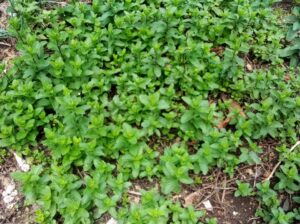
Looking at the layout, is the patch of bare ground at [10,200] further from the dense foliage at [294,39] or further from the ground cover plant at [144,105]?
the dense foliage at [294,39]

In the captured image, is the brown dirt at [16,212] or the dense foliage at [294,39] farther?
the dense foliage at [294,39]

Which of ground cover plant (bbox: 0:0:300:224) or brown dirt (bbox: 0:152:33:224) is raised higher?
ground cover plant (bbox: 0:0:300:224)

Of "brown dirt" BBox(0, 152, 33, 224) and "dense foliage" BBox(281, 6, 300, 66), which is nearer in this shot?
"brown dirt" BBox(0, 152, 33, 224)

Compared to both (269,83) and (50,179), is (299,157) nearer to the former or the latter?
(269,83)

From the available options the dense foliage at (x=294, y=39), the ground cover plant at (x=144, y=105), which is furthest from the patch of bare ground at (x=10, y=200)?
the dense foliage at (x=294, y=39)

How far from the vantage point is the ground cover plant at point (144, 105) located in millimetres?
3430

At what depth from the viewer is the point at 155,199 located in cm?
338

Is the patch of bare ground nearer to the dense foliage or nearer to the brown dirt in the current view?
the brown dirt

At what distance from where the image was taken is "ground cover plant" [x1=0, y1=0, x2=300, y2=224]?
11.3 feet

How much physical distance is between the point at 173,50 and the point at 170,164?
4.34ft

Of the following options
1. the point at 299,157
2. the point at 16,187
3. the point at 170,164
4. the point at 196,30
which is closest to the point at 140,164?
the point at 170,164

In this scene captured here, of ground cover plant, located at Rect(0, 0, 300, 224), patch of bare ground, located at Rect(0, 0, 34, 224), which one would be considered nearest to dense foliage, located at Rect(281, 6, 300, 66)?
ground cover plant, located at Rect(0, 0, 300, 224)

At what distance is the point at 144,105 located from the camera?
12.5 ft

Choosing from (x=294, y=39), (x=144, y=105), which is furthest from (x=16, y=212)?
(x=294, y=39)
